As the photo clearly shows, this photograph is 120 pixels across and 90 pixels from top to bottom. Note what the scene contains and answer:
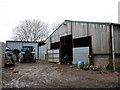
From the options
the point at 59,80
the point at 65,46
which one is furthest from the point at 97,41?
the point at 65,46

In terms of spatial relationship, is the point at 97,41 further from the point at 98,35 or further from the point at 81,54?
the point at 81,54

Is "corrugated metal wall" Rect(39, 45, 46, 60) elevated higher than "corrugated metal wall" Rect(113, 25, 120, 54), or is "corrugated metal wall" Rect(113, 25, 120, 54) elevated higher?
"corrugated metal wall" Rect(113, 25, 120, 54)


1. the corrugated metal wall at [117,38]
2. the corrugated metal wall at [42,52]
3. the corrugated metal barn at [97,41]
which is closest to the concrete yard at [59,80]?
the corrugated metal barn at [97,41]

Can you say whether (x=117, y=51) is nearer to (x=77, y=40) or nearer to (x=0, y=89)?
(x=77, y=40)

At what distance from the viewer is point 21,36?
3925 cm

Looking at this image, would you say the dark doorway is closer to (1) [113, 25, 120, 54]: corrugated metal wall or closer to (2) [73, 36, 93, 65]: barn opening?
(2) [73, 36, 93, 65]: barn opening

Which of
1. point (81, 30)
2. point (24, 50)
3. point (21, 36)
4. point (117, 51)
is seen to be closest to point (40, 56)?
point (24, 50)

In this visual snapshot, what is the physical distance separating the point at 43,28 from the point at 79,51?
103 feet

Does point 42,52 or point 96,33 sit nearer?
point 96,33

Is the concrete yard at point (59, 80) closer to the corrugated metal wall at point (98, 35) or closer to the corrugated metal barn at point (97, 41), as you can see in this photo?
the corrugated metal barn at point (97, 41)

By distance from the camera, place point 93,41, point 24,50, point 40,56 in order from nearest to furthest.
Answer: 1. point 93,41
2. point 24,50
3. point 40,56

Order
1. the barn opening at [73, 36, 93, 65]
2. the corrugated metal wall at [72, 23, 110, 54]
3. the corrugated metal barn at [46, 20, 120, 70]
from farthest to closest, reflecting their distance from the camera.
→ 1. the barn opening at [73, 36, 93, 65]
2. the corrugated metal wall at [72, 23, 110, 54]
3. the corrugated metal barn at [46, 20, 120, 70]

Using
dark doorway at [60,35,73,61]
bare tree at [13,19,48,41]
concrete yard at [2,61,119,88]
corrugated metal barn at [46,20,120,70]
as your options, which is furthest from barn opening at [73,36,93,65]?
bare tree at [13,19,48,41]

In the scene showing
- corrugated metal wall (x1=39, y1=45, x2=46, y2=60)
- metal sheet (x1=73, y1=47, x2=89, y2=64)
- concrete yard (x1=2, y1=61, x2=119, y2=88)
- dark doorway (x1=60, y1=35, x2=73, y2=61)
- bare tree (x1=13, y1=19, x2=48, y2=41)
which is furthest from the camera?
bare tree (x1=13, y1=19, x2=48, y2=41)
